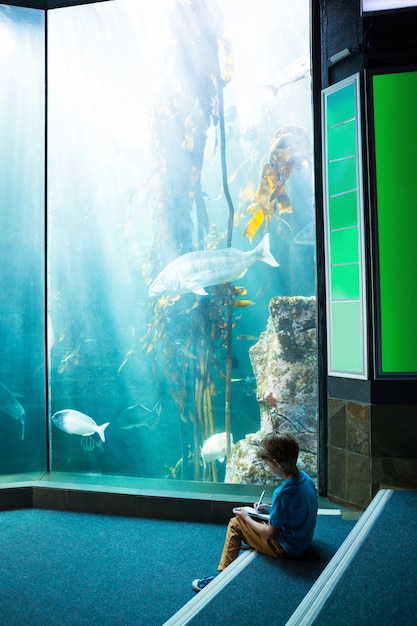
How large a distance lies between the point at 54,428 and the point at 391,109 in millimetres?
4021

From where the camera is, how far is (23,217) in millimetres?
5758

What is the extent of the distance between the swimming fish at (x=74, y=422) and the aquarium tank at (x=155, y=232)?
14mm

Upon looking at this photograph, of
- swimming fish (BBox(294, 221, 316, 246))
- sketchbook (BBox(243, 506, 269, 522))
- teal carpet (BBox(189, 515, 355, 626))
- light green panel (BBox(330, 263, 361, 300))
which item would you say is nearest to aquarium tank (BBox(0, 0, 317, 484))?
swimming fish (BBox(294, 221, 316, 246))

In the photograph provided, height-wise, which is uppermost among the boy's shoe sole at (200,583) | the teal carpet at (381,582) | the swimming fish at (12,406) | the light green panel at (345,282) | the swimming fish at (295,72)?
the swimming fish at (295,72)

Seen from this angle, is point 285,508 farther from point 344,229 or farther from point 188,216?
point 188,216

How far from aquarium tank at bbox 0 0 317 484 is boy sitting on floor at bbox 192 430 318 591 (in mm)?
2277

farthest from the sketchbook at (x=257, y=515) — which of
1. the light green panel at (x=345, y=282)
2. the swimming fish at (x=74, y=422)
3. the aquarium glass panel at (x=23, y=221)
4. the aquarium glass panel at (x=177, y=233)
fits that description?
the aquarium glass panel at (x=23, y=221)

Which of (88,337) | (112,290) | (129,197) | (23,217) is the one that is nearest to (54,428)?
(88,337)

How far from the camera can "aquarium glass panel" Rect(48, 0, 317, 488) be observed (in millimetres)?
5469

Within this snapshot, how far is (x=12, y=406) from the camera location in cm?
583

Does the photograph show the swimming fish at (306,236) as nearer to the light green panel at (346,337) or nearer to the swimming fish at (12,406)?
the light green panel at (346,337)

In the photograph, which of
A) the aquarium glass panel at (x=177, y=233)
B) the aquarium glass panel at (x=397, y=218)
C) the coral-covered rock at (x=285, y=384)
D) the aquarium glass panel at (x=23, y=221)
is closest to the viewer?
the aquarium glass panel at (x=397, y=218)

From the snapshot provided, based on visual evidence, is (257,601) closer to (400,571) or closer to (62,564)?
(400,571)

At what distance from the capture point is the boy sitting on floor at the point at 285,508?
9.56 feet
